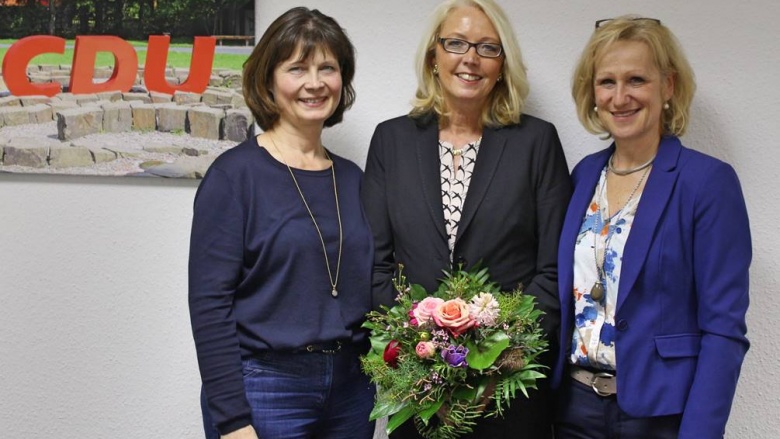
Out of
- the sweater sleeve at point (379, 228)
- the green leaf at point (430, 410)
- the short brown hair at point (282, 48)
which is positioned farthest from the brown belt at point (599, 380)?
the short brown hair at point (282, 48)

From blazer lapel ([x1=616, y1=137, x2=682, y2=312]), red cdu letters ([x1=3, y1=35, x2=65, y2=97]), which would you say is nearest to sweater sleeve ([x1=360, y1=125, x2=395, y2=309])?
blazer lapel ([x1=616, y1=137, x2=682, y2=312])

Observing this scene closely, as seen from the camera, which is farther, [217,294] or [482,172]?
[482,172]

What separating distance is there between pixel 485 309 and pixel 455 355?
4.9 inches

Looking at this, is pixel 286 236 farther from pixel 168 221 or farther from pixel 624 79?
pixel 624 79

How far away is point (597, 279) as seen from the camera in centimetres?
172

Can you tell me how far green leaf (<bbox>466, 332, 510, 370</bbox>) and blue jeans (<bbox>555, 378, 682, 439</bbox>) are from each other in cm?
28

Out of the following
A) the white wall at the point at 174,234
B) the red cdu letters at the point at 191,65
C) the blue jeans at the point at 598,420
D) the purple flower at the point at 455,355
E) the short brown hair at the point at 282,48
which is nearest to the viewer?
the purple flower at the point at 455,355

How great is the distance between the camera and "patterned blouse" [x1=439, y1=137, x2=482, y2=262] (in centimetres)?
184

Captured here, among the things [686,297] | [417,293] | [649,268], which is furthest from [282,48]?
[686,297]

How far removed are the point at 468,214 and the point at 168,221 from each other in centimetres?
101

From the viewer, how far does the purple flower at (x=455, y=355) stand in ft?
5.06

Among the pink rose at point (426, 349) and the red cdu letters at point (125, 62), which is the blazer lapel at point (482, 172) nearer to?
the pink rose at point (426, 349)

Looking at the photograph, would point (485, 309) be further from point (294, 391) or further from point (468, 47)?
point (468, 47)

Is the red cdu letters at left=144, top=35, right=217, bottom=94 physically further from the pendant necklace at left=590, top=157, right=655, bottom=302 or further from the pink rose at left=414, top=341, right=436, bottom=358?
the pendant necklace at left=590, top=157, right=655, bottom=302
